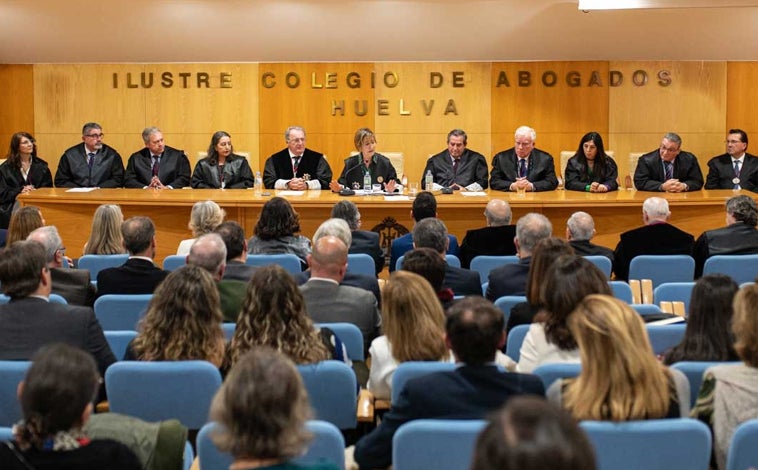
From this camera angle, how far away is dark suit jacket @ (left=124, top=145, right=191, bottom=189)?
10.8m

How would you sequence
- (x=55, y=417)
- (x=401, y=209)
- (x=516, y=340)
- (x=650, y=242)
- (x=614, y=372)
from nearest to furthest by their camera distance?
(x=55, y=417) → (x=614, y=372) → (x=516, y=340) → (x=650, y=242) → (x=401, y=209)

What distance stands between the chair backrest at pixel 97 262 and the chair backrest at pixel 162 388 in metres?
2.82

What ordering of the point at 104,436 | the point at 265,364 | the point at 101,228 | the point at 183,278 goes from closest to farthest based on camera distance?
the point at 265,364 → the point at 104,436 → the point at 183,278 → the point at 101,228

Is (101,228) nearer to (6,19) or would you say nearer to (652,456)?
(652,456)

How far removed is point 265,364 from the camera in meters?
2.56

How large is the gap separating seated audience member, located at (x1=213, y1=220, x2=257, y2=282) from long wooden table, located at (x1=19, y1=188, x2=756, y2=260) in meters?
3.11

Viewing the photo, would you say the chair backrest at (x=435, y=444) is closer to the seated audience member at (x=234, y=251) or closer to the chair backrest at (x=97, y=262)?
the seated audience member at (x=234, y=251)

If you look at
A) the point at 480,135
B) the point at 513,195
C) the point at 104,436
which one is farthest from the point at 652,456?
the point at 480,135

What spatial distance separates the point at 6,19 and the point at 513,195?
20.0 feet

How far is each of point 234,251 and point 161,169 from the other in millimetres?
5286

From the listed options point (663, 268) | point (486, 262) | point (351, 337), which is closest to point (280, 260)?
point (486, 262)

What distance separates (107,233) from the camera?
6.70 m

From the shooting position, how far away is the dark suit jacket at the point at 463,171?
10430 millimetres

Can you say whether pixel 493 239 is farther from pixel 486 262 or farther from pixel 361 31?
pixel 361 31
